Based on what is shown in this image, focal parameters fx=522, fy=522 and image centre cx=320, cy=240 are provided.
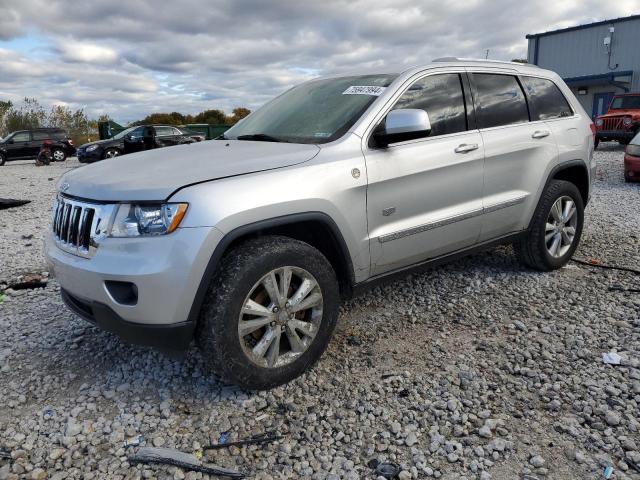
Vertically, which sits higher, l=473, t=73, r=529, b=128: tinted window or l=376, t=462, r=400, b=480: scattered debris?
l=473, t=73, r=529, b=128: tinted window

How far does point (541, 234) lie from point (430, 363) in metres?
1.90

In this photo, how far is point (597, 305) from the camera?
396 cm

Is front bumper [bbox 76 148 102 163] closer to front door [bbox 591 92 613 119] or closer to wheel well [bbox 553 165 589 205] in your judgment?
wheel well [bbox 553 165 589 205]

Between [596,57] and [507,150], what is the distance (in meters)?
29.7

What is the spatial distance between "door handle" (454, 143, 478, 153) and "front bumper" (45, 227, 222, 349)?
190 cm

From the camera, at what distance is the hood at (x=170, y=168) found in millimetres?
2570

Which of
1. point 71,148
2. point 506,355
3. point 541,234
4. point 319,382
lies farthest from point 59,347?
point 71,148

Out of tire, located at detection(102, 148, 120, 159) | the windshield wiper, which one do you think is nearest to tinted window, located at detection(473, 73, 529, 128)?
the windshield wiper

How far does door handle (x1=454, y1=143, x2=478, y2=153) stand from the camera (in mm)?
3610

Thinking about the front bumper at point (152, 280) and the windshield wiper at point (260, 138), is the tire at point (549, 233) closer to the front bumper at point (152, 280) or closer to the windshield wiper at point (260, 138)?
the windshield wiper at point (260, 138)

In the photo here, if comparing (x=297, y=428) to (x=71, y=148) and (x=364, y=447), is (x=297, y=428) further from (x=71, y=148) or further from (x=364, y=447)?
(x=71, y=148)

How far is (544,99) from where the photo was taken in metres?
4.49

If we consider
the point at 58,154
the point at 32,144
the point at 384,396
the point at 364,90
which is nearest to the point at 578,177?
the point at 364,90

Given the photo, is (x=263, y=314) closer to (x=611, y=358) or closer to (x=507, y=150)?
(x=611, y=358)
